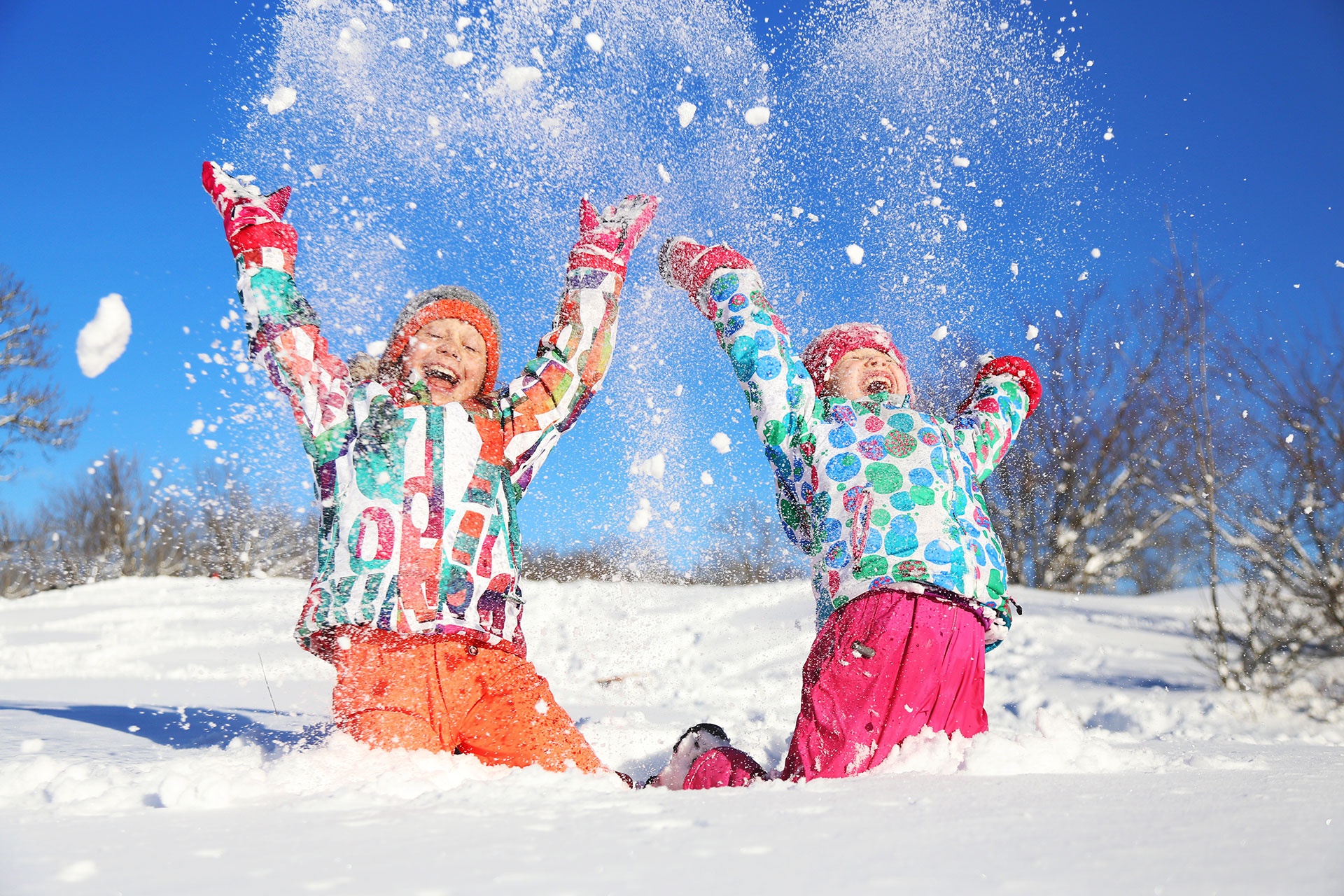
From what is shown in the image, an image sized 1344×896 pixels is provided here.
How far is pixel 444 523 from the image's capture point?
2.46m

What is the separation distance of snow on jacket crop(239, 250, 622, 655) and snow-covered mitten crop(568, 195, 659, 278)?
433 mm

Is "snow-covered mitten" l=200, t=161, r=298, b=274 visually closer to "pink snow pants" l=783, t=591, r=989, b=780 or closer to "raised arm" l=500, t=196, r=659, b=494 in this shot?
"raised arm" l=500, t=196, r=659, b=494

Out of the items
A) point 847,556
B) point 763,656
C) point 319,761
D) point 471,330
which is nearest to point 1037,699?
point 763,656

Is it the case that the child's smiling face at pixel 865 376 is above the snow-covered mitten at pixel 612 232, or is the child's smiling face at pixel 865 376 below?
below

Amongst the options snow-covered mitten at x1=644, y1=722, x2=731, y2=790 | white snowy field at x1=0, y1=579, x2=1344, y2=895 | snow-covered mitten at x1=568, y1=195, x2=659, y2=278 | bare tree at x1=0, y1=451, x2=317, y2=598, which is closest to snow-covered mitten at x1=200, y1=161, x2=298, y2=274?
snow-covered mitten at x1=568, y1=195, x2=659, y2=278

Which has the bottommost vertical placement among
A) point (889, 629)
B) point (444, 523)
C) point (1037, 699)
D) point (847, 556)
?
point (1037, 699)

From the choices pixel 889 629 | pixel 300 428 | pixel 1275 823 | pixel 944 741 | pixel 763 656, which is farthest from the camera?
pixel 763 656

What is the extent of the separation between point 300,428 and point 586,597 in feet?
25.4

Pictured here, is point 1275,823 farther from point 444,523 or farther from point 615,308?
point 615,308


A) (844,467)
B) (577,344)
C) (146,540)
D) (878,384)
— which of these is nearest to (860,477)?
(844,467)

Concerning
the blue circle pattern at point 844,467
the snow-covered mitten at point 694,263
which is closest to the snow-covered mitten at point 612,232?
the snow-covered mitten at point 694,263

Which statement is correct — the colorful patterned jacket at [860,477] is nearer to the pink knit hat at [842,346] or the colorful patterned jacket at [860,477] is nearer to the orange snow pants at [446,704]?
the pink knit hat at [842,346]

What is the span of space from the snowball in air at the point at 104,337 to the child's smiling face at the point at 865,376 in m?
2.74

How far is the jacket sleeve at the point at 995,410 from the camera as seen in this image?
297cm
